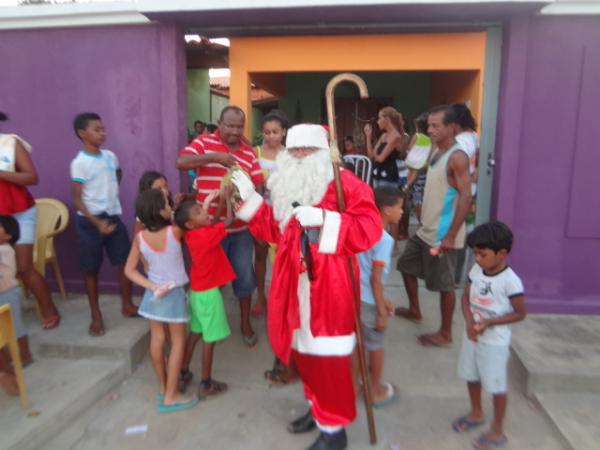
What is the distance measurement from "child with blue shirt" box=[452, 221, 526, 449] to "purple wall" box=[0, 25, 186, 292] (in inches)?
117

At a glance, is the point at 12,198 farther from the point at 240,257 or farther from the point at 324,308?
the point at 324,308

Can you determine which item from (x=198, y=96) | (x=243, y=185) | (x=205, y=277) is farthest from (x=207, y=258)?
(x=198, y=96)

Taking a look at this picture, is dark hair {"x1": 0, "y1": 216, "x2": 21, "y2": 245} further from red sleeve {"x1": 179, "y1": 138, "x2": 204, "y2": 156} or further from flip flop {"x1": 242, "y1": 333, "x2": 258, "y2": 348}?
flip flop {"x1": 242, "y1": 333, "x2": 258, "y2": 348}

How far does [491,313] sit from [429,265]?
1.13 meters

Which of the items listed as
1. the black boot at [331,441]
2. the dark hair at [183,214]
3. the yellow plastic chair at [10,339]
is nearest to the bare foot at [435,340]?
the black boot at [331,441]

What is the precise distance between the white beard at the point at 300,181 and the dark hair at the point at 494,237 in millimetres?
887

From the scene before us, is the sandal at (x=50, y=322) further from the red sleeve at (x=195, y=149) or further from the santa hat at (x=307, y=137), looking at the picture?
the santa hat at (x=307, y=137)

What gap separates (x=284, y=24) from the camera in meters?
4.68

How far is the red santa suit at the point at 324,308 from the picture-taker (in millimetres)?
2641

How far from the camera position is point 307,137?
2730 mm

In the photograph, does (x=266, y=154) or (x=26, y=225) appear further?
(x=266, y=154)

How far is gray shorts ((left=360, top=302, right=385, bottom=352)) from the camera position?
305 cm

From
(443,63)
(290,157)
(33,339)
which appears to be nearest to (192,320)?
(290,157)

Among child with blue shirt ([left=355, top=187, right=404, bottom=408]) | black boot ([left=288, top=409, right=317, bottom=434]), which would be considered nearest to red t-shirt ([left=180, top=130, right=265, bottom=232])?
child with blue shirt ([left=355, top=187, right=404, bottom=408])
